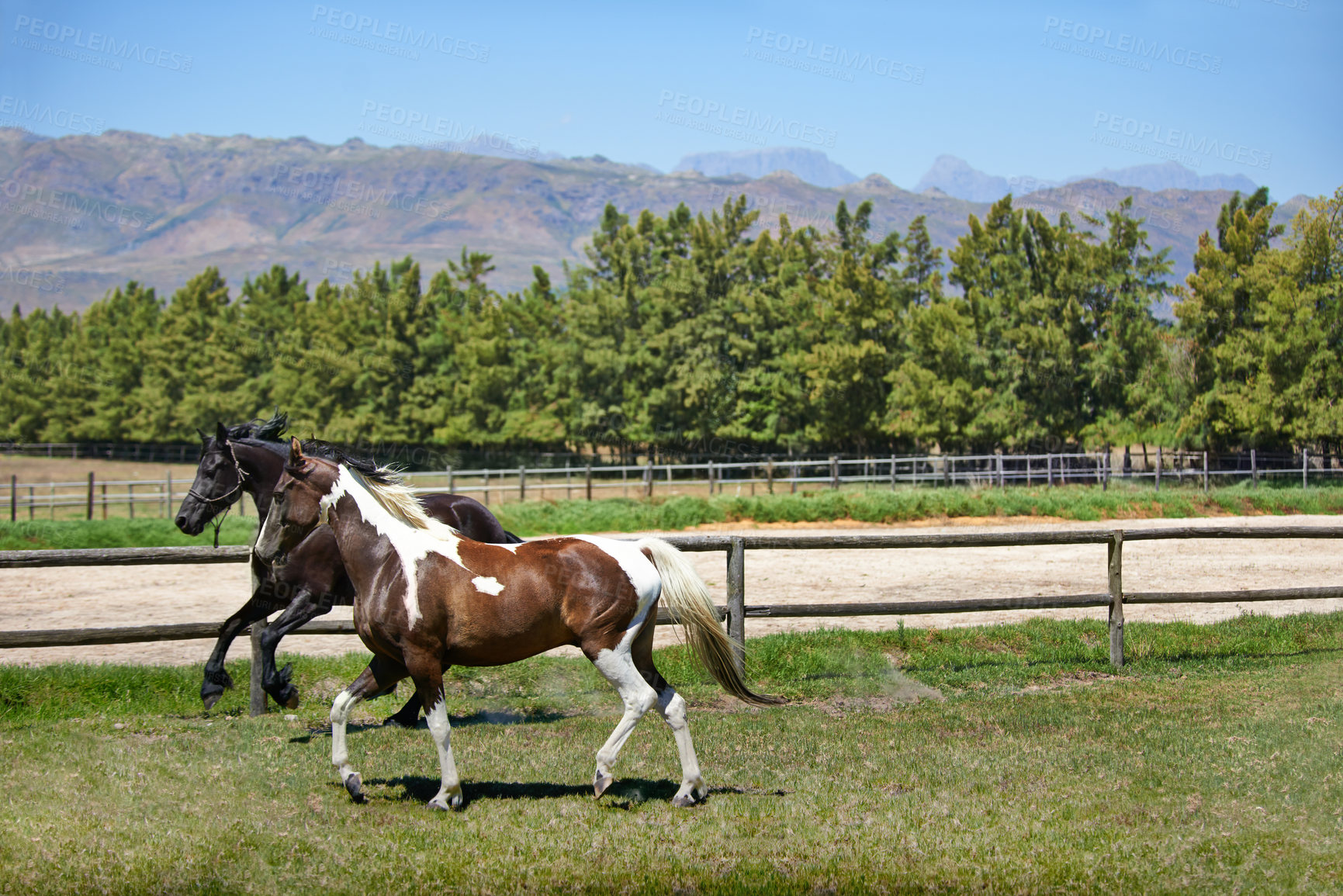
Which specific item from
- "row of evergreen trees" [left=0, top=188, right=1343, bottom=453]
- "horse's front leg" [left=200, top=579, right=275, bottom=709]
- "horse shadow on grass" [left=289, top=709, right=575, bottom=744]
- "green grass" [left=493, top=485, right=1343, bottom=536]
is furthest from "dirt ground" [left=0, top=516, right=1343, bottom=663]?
"row of evergreen trees" [left=0, top=188, right=1343, bottom=453]

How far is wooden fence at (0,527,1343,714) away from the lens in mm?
8203

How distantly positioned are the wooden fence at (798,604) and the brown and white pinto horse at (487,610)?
1.79 metres

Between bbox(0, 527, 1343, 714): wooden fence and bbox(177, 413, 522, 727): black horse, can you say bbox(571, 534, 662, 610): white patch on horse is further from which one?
bbox(177, 413, 522, 727): black horse

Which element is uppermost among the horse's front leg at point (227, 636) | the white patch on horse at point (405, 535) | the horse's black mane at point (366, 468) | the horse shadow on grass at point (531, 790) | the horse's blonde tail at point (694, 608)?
the horse's black mane at point (366, 468)

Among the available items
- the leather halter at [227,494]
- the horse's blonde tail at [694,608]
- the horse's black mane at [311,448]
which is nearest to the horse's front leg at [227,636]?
the leather halter at [227,494]

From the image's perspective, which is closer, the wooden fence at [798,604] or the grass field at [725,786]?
the grass field at [725,786]

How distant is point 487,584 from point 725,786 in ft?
5.84

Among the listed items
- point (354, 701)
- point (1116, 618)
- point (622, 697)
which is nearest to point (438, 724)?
point (354, 701)

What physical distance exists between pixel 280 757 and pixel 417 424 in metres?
48.7

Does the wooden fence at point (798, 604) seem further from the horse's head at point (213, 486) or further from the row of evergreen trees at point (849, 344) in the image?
the row of evergreen trees at point (849, 344)

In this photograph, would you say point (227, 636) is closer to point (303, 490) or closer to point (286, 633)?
point (286, 633)

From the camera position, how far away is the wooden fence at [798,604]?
8203 millimetres

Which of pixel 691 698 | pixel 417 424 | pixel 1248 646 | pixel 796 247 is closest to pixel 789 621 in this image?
pixel 691 698

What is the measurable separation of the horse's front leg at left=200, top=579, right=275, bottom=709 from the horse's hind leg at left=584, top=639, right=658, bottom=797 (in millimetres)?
3487
